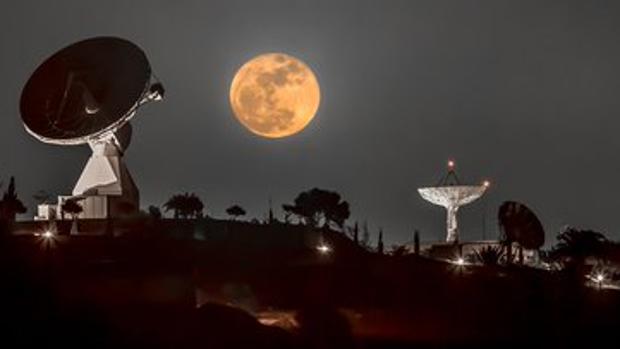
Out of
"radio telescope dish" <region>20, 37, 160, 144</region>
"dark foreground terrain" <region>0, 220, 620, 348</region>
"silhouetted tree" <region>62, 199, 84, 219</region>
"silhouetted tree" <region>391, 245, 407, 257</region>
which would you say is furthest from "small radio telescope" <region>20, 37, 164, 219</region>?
"silhouetted tree" <region>391, 245, 407, 257</region>

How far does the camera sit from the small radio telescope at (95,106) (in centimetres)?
7744

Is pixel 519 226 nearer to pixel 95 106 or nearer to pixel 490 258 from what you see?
pixel 490 258

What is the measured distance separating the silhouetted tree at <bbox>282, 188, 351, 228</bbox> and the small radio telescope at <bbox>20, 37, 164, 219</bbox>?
199 feet

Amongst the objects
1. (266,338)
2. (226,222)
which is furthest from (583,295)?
(266,338)

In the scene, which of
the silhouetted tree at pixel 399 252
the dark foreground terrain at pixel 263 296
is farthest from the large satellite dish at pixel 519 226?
the dark foreground terrain at pixel 263 296

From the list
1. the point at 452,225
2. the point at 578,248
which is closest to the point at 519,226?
the point at 578,248

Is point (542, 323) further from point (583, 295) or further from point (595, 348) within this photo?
point (583, 295)

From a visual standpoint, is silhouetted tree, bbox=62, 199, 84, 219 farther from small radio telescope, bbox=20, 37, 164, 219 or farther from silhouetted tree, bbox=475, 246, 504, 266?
silhouetted tree, bbox=475, 246, 504, 266

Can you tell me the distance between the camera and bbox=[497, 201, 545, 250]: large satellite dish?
98438 mm

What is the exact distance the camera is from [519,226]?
9894 cm

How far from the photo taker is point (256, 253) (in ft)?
236

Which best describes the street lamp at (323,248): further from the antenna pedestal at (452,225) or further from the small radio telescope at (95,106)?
the antenna pedestal at (452,225)

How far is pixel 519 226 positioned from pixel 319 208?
4735 cm

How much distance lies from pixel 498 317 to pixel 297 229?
1672 cm
